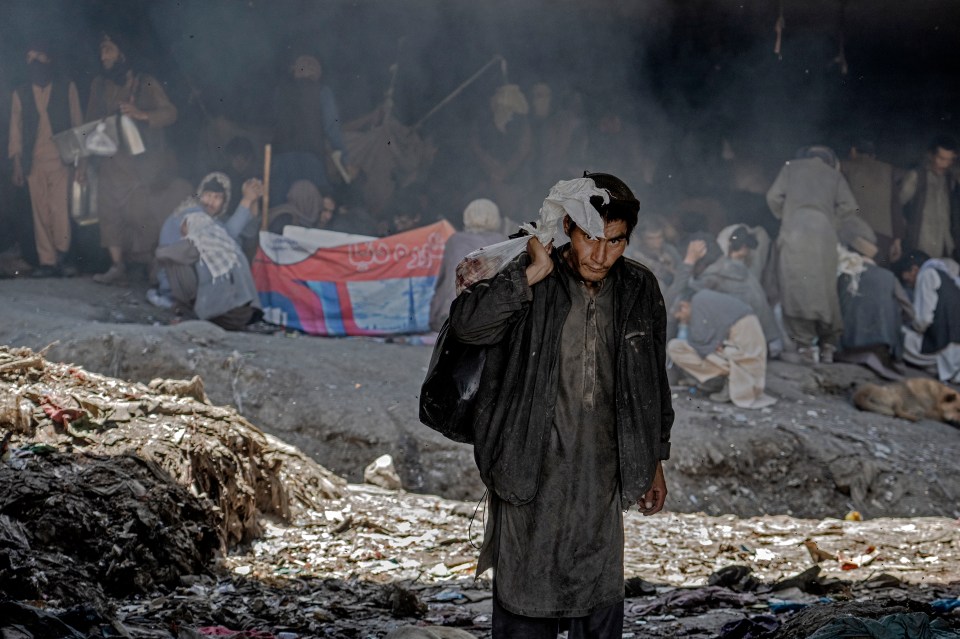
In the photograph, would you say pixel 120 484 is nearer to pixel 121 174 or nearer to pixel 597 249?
pixel 597 249

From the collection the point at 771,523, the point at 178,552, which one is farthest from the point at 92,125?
the point at 771,523

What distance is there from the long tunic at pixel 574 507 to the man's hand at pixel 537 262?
130 mm

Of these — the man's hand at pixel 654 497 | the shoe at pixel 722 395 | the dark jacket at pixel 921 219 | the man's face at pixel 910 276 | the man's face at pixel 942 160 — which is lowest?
the shoe at pixel 722 395

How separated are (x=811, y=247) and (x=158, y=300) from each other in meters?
7.35

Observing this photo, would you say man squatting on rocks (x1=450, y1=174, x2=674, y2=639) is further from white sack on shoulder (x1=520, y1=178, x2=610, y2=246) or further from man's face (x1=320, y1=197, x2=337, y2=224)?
man's face (x1=320, y1=197, x2=337, y2=224)

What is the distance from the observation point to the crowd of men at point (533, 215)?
32.8 ft

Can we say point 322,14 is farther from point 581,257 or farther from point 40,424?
point 581,257

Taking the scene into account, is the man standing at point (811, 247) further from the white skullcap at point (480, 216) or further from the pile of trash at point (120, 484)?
the pile of trash at point (120, 484)

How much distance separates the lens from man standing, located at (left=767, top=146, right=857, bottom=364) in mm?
10719

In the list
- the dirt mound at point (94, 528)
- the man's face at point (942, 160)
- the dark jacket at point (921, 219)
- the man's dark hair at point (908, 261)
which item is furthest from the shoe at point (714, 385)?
the dirt mound at point (94, 528)

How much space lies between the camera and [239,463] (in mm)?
5887

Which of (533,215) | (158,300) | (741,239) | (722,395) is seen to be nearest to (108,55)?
(158,300)

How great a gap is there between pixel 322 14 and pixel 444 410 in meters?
9.12

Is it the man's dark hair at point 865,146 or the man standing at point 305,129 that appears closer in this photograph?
the man standing at point 305,129
